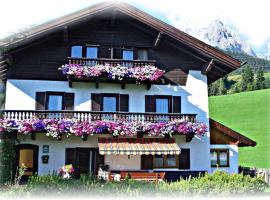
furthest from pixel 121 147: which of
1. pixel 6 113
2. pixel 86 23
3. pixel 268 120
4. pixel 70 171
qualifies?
pixel 268 120

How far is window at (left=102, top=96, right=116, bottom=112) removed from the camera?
20.8 meters

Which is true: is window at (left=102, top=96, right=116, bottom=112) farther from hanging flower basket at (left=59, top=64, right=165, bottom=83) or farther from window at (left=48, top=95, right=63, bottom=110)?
window at (left=48, top=95, right=63, bottom=110)

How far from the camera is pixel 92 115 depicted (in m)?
19.4

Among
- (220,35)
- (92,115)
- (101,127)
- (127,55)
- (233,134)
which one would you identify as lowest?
(233,134)

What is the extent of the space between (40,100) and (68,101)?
4.93ft

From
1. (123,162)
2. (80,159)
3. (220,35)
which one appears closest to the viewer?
(80,159)

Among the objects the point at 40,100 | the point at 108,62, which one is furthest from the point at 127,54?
the point at 40,100

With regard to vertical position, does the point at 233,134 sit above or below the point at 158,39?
below

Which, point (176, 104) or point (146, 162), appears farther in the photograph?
point (176, 104)

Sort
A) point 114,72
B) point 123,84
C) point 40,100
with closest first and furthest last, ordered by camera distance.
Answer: point 114,72
point 40,100
point 123,84

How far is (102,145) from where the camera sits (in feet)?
62.6

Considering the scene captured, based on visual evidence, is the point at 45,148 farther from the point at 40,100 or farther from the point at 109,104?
the point at 109,104

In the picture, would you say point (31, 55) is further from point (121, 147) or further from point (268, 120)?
point (268, 120)

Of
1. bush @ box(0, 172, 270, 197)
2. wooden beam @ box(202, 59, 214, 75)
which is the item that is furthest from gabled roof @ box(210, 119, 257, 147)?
bush @ box(0, 172, 270, 197)
